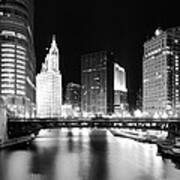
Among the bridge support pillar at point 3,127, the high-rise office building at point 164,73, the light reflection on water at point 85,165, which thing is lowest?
the light reflection on water at point 85,165

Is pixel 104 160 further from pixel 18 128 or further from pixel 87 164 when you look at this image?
pixel 18 128

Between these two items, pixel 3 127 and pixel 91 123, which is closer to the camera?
pixel 3 127

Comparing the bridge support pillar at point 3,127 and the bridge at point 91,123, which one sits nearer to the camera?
the bridge support pillar at point 3,127

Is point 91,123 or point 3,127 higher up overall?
point 91,123

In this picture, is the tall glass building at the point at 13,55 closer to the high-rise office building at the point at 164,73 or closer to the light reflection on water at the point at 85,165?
the high-rise office building at the point at 164,73

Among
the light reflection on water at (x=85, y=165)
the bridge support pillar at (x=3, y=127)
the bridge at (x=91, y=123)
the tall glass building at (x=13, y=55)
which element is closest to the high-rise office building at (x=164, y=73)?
the tall glass building at (x=13, y=55)

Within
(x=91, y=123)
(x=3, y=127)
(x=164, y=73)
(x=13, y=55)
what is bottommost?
(x=3, y=127)

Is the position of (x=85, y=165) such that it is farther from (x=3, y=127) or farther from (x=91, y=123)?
(x=91, y=123)

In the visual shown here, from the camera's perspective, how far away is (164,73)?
179250mm

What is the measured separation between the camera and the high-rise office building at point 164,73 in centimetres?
17675

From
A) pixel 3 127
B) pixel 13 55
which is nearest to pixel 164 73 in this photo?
pixel 13 55

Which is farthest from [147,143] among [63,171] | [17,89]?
[17,89]

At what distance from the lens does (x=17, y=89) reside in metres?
168

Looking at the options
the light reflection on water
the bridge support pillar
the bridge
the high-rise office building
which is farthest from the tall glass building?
the light reflection on water
